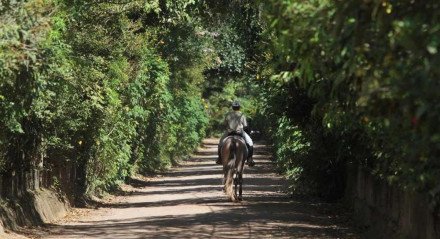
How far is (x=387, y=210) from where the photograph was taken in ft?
49.8

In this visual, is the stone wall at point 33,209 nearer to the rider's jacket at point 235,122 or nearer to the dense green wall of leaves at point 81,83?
the dense green wall of leaves at point 81,83

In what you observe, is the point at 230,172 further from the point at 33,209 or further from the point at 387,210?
the point at 387,210

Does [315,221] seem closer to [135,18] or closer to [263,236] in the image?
[263,236]

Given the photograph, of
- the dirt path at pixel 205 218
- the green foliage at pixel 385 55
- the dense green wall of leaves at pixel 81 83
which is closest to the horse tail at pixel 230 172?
the dirt path at pixel 205 218

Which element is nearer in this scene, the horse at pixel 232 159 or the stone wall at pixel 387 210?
the stone wall at pixel 387 210

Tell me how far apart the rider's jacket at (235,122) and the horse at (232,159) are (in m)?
0.25

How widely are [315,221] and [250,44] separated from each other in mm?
13658

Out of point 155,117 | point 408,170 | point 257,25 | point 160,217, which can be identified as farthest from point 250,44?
point 408,170

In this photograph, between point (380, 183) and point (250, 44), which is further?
point (250, 44)

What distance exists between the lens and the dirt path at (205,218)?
16.4 meters

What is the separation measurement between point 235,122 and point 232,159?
2.91 feet

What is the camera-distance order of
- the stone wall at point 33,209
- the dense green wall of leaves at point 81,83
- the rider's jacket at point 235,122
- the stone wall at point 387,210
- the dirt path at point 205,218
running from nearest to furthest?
the dense green wall of leaves at point 81,83 < the stone wall at point 387,210 < the dirt path at point 205,218 < the stone wall at point 33,209 < the rider's jacket at point 235,122

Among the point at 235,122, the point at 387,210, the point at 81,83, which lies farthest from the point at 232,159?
the point at 387,210

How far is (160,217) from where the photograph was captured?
64.7 feet
